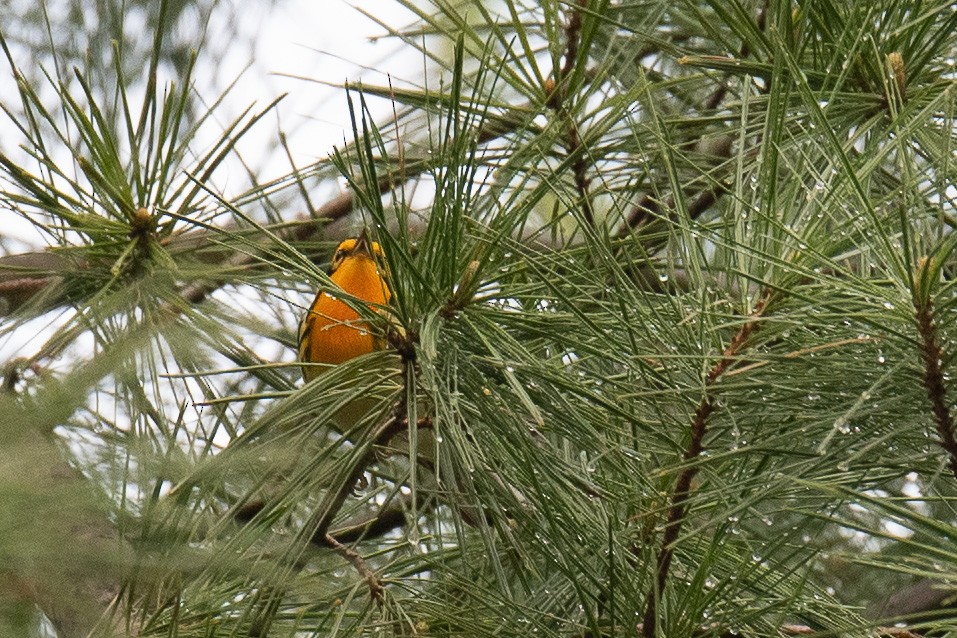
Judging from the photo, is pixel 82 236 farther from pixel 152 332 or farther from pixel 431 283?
pixel 431 283

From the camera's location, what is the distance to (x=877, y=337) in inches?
45.0

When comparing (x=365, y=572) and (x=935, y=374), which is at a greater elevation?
(x=935, y=374)

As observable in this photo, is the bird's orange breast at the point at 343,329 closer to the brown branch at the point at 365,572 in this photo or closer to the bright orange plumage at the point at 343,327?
the bright orange plumage at the point at 343,327

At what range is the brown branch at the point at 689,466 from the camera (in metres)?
1.27

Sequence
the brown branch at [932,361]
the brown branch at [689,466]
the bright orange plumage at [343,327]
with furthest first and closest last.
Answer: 1. the bright orange plumage at [343,327]
2. the brown branch at [689,466]
3. the brown branch at [932,361]

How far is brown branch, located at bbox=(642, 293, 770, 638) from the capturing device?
4.17 ft

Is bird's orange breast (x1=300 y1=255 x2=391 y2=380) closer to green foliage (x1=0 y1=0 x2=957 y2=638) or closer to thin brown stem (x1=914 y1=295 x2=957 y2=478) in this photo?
green foliage (x1=0 y1=0 x2=957 y2=638)

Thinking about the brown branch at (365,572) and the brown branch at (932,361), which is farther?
the brown branch at (365,572)

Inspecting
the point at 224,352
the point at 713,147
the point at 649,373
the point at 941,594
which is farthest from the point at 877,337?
the point at 941,594

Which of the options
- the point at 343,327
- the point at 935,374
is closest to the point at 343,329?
the point at 343,327

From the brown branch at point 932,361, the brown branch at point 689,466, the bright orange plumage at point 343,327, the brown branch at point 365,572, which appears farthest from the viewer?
the bright orange plumage at point 343,327

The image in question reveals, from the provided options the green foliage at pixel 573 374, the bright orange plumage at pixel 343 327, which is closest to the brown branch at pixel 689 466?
the green foliage at pixel 573 374

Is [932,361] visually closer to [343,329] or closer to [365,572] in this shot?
[365,572]

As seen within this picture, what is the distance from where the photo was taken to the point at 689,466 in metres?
1.26
